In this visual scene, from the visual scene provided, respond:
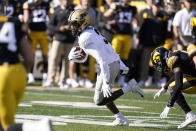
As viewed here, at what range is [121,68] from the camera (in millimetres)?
7695

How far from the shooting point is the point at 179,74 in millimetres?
7168

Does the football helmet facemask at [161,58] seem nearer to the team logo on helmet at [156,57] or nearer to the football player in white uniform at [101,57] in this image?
the team logo on helmet at [156,57]

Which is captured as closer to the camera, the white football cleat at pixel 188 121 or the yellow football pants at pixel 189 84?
the white football cleat at pixel 188 121

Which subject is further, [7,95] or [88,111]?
[88,111]

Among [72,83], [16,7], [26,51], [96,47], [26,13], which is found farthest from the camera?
[72,83]

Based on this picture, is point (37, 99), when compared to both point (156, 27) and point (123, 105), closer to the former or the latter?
point (123, 105)

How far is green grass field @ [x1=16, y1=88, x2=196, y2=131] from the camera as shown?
7.23 meters

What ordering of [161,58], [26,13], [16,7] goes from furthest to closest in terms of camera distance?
[26,13] < [16,7] < [161,58]

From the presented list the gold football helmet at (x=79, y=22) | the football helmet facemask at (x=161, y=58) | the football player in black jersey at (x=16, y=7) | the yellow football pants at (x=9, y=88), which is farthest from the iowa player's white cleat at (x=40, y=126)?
the football player in black jersey at (x=16, y=7)

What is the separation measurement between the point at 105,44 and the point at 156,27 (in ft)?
21.6

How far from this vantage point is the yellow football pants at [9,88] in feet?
15.3

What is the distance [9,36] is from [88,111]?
4.17 m

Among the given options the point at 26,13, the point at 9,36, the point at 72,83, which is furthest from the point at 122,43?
the point at 9,36

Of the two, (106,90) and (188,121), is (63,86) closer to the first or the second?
(106,90)
